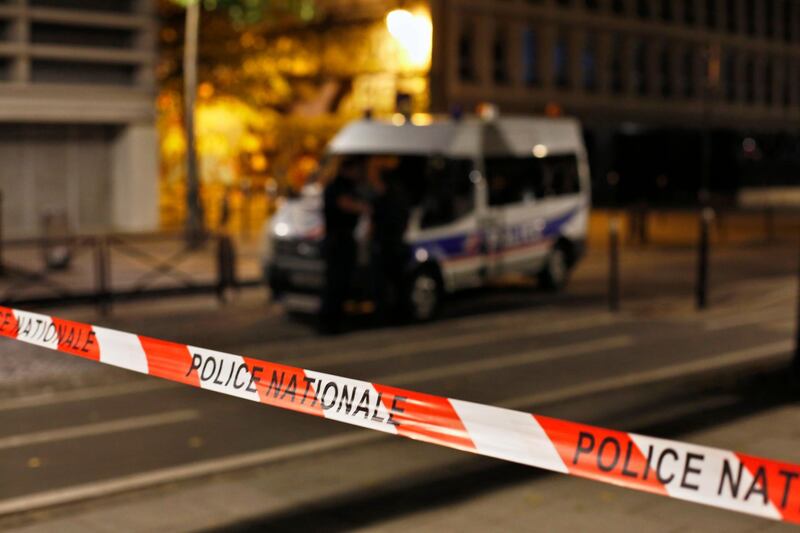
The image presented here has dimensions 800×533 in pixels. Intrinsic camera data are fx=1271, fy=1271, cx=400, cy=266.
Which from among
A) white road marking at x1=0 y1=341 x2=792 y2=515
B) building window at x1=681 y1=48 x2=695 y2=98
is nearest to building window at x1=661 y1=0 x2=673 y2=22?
building window at x1=681 y1=48 x2=695 y2=98

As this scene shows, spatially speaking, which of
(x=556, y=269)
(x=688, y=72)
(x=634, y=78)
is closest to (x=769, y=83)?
(x=688, y=72)

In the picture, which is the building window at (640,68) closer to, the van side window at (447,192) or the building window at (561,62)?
the building window at (561,62)

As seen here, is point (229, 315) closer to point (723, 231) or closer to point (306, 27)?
point (723, 231)

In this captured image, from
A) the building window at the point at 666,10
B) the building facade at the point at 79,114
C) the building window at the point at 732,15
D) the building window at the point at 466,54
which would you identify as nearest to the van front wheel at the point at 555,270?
the building facade at the point at 79,114

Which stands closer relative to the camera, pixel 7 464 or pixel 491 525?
pixel 491 525

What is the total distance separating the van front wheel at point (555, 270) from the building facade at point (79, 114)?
13.8m

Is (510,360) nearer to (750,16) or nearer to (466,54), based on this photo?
(466,54)

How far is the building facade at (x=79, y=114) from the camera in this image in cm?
2859

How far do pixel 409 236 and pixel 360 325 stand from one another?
1226 millimetres

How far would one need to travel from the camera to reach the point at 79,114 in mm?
29359

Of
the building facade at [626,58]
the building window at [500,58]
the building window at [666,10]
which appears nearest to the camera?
the building facade at [626,58]

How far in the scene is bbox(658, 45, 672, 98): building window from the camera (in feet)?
190

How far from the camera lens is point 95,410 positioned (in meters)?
9.63

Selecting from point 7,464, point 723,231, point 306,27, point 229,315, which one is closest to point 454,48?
point 306,27
